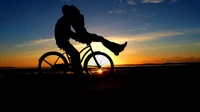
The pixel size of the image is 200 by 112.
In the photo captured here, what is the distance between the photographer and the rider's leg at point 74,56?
1083 cm

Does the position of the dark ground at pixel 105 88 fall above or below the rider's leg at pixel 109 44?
below

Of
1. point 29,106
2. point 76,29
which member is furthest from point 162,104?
point 76,29

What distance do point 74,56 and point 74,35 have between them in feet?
2.75

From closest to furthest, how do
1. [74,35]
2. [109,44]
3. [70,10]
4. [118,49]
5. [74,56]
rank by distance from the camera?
[70,10]
[74,35]
[74,56]
[109,44]
[118,49]

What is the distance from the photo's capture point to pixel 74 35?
35.2ft

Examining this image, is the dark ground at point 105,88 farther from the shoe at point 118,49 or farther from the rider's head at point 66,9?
the rider's head at point 66,9

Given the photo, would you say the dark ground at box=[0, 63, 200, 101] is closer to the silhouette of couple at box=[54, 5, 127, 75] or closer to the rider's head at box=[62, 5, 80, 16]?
the silhouette of couple at box=[54, 5, 127, 75]

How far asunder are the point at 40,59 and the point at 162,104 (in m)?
7.29

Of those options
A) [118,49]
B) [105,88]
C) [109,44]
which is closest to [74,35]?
[109,44]

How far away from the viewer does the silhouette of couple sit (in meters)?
10.4

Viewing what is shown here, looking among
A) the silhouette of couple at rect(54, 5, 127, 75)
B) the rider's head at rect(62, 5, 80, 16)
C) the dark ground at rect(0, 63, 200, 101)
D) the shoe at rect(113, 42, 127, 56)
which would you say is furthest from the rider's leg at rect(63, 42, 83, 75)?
the shoe at rect(113, 42, 127, 56)

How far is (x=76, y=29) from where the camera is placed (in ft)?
34.6

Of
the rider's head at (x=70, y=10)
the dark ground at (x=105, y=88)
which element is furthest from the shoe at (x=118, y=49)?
the rider's head at (x=70, y=10)

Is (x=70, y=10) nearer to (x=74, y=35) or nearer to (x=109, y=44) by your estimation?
(x=74, y=35)
